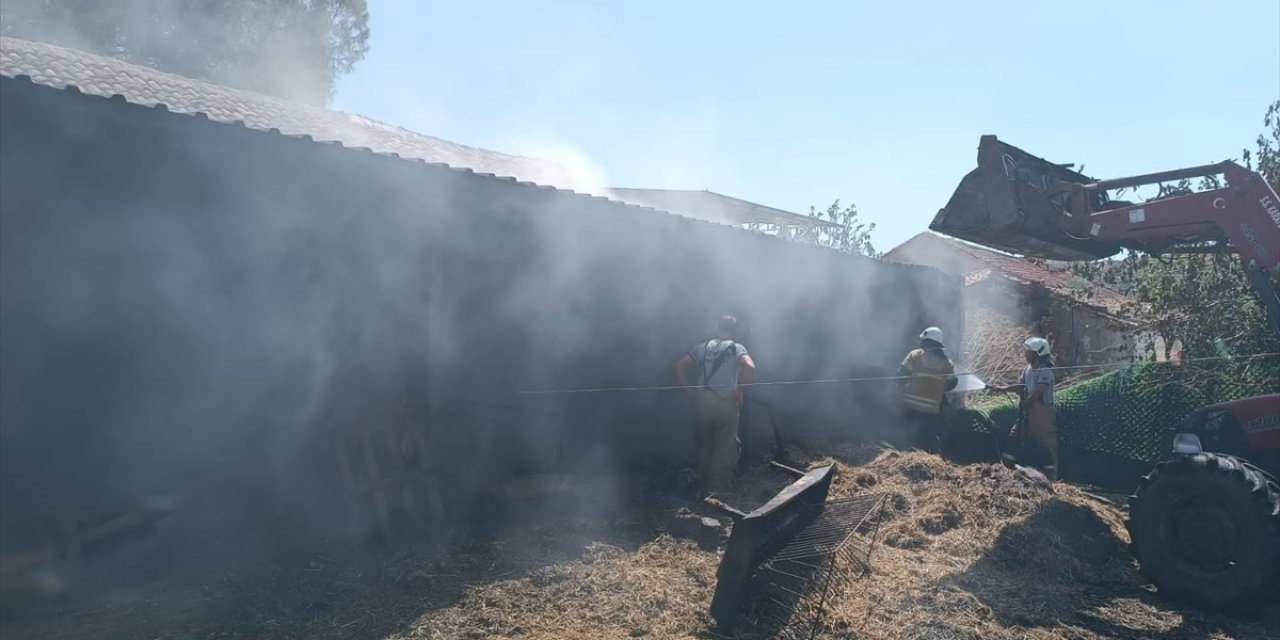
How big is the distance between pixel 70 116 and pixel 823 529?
630 cm

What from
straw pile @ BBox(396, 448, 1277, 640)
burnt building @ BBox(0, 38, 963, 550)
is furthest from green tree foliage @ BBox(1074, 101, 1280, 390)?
burnt building @ BBox(0, 38, 963, 550)

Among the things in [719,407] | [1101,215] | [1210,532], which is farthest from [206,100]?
[1210,532]

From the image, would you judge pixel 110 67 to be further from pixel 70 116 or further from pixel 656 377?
pixel 656 377

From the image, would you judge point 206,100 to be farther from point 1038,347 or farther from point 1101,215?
point 1038,347

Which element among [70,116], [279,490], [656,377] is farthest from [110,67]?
[656,377]

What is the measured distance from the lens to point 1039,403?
9.61 meters

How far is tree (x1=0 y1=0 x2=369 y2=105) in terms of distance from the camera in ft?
60.1

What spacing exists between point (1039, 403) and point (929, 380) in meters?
1.32

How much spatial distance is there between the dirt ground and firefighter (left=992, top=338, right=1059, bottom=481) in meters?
1.73

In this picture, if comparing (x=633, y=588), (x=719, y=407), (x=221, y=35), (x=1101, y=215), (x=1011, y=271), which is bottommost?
(x=633, y=588)

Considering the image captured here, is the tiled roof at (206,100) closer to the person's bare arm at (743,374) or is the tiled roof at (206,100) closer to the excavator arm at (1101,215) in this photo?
the person's bare arm at (743,374)

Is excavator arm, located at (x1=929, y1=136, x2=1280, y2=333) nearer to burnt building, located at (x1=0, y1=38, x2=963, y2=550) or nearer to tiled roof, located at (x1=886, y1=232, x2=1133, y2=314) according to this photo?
burnt building, located at (x1=0, y1=38, x2=963, y2=550)

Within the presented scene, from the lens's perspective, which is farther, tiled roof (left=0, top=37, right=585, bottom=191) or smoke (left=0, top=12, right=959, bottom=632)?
tiled roof (left=0, top=37, right=585, bottom=191)

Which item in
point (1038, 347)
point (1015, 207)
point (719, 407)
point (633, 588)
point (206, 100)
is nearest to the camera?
point (633, 588)
